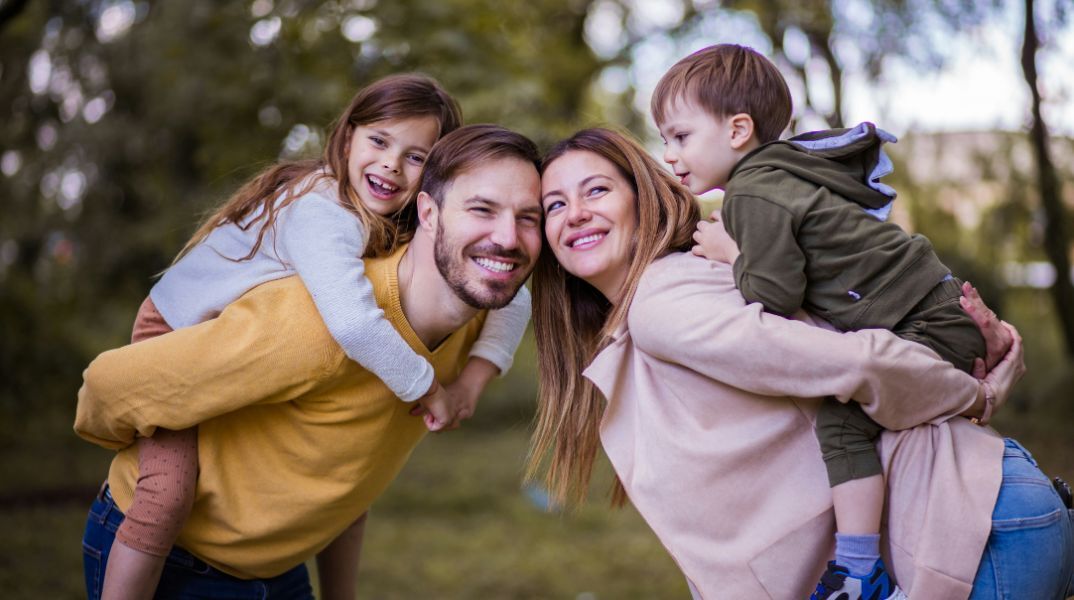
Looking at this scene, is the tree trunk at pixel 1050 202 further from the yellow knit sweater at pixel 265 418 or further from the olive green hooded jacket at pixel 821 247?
the yellow knit sweater at pixel 265 418

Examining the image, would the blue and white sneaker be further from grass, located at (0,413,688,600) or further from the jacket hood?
grass, located at (0,413,688,600)

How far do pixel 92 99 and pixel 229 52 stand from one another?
3.53 m

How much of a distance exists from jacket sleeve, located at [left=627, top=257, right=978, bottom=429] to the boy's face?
1.38ft

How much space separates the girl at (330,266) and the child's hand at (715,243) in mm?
789

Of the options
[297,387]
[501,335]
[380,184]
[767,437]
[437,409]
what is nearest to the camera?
[767,437]

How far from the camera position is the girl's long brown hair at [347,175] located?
2969 millimetres

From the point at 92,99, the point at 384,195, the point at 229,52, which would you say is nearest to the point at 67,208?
the point at 92,99

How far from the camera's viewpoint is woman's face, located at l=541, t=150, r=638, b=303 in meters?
2.66

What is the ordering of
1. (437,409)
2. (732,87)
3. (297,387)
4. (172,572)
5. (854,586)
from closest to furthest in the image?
(854,586) → (732,87) → (297,387) → (437,409) → (172,572)

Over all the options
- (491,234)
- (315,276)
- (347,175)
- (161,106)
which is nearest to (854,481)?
(491,234)

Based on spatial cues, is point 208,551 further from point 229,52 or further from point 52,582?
point 229,52

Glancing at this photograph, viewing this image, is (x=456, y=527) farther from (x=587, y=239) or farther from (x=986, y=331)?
(x=986, y=331)

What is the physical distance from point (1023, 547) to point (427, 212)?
67.2 inches

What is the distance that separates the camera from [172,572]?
2.96 metres
